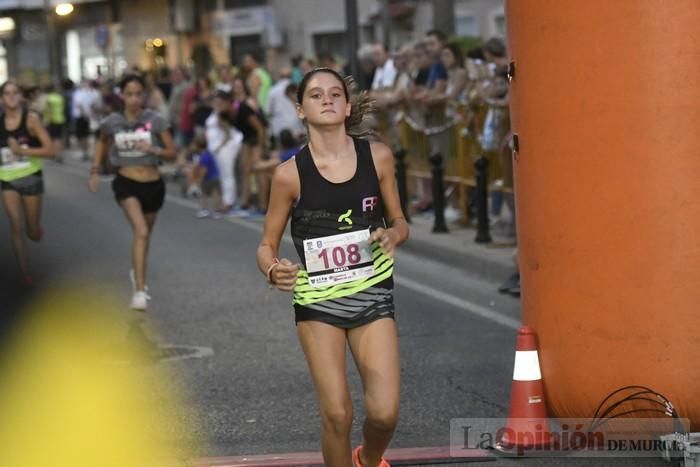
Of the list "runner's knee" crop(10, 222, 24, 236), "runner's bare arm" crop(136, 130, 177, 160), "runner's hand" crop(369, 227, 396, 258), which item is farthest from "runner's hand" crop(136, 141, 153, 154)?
"runner's hand" crop(369, 227, 396, 258)

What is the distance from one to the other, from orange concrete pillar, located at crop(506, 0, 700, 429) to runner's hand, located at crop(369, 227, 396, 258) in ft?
3.01

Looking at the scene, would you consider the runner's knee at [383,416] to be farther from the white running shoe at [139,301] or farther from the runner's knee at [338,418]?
the white running shoe at [139,301]

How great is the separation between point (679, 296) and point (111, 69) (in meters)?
46.3

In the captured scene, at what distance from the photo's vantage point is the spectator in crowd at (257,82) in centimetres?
2391

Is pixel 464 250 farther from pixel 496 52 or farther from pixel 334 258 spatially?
pixel 334 258

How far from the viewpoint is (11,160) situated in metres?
13.2

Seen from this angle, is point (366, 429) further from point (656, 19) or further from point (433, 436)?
point (656, 19)

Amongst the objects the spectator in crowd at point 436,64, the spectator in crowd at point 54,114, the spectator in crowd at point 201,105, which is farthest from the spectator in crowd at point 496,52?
the spectator in crowd at point 54,114

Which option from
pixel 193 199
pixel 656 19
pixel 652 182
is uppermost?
pixel 656 19

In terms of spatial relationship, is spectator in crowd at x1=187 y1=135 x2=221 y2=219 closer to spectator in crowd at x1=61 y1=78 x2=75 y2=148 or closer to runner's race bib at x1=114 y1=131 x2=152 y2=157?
runner's race bib at x1=114 y1=131 x2=152 y2=157

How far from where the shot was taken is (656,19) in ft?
19.7

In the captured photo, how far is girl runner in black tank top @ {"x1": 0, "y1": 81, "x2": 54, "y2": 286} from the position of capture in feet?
42.8

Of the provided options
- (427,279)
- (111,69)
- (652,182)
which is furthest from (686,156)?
(111,69)

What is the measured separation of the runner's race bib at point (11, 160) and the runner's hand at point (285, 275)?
26.0 feet
